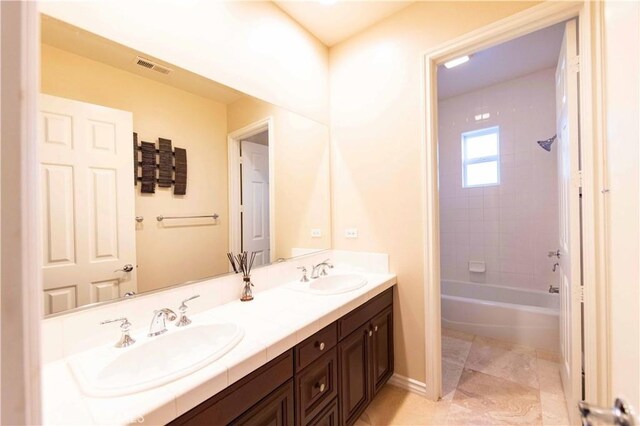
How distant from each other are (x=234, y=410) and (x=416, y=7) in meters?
2.49

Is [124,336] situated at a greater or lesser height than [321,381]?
greater

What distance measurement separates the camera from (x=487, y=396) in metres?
1.85

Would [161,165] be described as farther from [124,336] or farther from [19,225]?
[19,225]

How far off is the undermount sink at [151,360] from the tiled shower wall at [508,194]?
10.8ft

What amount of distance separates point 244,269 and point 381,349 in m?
1.08

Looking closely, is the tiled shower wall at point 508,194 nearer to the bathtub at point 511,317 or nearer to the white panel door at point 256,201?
the bathtub at point 511,317

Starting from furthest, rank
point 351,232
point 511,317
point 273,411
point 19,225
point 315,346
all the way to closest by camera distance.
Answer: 1. point 511,317
2. point 351,232
3. point 315,346
4. point 273,411
5. point 19,225

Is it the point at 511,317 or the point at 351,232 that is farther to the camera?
the point at 511,317

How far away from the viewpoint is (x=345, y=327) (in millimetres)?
1465

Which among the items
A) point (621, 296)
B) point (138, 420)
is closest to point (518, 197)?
point (621, 296)

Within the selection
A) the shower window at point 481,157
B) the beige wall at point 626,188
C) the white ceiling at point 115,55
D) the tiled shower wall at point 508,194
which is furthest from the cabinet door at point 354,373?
the shower window at point 481,157

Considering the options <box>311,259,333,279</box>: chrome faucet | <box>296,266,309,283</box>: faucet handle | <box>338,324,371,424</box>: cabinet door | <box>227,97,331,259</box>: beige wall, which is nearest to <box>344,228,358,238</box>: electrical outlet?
<box>227,97,331,259</box>: beige wall

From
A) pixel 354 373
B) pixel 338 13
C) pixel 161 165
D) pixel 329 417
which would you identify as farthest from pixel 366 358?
pixel 338 13

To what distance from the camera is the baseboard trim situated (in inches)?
73.6
